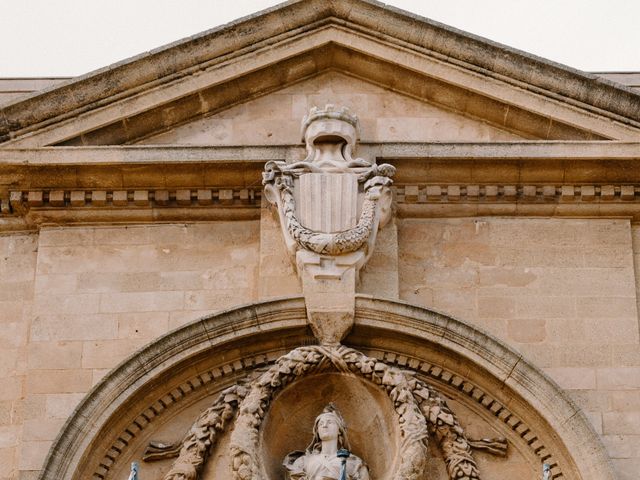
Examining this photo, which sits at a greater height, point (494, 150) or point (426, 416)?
point (494, 150)

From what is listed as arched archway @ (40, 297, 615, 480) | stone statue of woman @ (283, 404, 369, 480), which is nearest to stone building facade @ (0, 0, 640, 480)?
arched archway @ (40, 297, 615, 480)

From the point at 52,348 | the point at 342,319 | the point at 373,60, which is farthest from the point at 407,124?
the point at 52,348

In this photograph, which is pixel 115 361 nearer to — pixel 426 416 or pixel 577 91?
pixel 426 416

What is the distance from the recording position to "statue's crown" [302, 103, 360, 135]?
22806 millimetres

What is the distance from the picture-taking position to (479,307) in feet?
73.2

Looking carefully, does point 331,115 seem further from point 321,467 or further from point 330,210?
point 321,467

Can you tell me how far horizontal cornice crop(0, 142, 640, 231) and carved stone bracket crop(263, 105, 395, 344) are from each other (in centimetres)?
27

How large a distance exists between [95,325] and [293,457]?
218cm

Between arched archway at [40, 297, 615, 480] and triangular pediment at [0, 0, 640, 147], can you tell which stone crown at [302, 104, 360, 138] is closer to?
triangular pediment at [0, 0, 640, 147]

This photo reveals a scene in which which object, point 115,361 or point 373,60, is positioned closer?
point 115,361

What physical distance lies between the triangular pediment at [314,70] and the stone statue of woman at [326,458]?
319 cm

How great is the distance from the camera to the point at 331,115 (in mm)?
22797

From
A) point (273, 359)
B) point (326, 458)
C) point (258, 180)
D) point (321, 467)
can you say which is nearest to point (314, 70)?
point (258, 180)

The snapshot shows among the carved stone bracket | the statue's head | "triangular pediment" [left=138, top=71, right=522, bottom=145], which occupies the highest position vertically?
"triangular pediment" [left=138, top=71, right=522, bottom=145]
